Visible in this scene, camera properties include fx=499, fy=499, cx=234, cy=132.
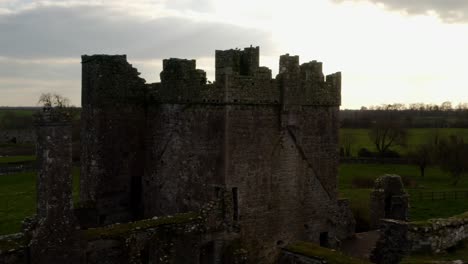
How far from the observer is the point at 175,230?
49.6ft

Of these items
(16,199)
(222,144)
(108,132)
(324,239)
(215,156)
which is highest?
(108,132)

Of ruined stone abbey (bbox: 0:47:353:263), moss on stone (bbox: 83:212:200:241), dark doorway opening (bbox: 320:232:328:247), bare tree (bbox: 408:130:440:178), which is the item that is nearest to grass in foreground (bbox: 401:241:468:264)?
ruined stone abbey (bbox: 0:47:353:263)

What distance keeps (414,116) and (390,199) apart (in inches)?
4327

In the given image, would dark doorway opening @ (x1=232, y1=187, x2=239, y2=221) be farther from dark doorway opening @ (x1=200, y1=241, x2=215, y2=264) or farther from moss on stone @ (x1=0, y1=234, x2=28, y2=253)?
moss on stone @ (x1=0, y1=234, x2=28, y2=253)

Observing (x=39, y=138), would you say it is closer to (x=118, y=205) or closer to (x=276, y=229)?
(x=118, y=205)

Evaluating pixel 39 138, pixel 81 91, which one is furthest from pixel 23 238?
pixel 81 91

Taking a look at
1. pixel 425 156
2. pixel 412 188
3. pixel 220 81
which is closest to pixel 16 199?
pixel 220 81

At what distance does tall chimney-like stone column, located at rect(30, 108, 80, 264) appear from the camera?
12.2 metres

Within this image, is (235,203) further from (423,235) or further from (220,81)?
(423,235)

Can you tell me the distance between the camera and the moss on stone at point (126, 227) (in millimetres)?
13680

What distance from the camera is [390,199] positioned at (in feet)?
77.5

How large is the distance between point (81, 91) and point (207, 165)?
240 inches

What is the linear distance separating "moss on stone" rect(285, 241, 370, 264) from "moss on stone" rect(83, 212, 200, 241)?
3323mm

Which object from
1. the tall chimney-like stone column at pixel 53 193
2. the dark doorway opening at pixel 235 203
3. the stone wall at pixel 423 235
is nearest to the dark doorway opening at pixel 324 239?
the stone wall at pixel 423 235
